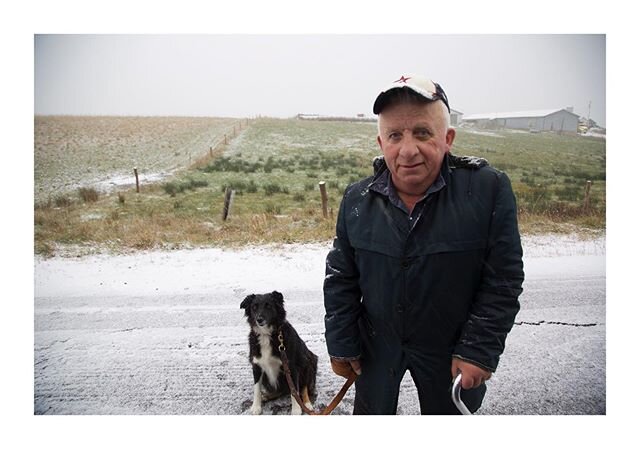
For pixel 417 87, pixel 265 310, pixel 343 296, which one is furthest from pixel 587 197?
pixel 265 310

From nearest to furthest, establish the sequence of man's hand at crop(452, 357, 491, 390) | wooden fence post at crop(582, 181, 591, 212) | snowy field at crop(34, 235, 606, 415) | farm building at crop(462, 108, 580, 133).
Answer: man's hand at crop(452, 357, 491, 390), snowy field at crop(34, 235, 606, 415), wooden fence post at crop(582, 181, 591, 212), farm building at crop(462, 108, 580, 133)

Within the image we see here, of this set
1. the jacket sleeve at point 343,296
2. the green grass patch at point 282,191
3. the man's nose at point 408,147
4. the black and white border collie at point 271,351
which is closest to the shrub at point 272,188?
the green grass patch at point 282,191

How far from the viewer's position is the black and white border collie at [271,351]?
2.22 m

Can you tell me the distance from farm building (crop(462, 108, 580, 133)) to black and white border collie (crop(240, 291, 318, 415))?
2.04m

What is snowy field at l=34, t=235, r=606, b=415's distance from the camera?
7.64 ft

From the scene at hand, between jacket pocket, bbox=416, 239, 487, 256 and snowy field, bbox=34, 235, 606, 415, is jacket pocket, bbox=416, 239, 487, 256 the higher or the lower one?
the higher one

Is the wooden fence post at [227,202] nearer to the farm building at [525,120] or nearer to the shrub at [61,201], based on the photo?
the shrub at [61,201]

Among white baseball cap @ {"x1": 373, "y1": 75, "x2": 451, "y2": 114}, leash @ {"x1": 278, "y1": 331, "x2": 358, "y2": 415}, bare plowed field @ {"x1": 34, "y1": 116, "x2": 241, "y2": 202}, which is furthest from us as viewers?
bare plowed field @ {"x1": 34, "y1": 116, "x2": 241, "y2": 202}

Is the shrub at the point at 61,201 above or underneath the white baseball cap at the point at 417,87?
underneath

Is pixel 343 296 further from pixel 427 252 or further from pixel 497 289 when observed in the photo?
pixel 497 289

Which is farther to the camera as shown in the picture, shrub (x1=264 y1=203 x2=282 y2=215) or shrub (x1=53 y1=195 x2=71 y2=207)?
shrub (x1=264 y1=203 x2=282 y2=215)

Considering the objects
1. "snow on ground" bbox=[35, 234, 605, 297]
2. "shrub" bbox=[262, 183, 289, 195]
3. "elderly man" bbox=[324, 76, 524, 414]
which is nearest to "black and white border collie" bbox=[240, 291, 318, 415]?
"elderly man" bbox=[324, 76, 524, 414]

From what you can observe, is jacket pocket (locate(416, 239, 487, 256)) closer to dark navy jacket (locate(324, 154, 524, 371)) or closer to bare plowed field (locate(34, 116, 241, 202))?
dark navy jacket (locate(324, 154, 524, 371))
